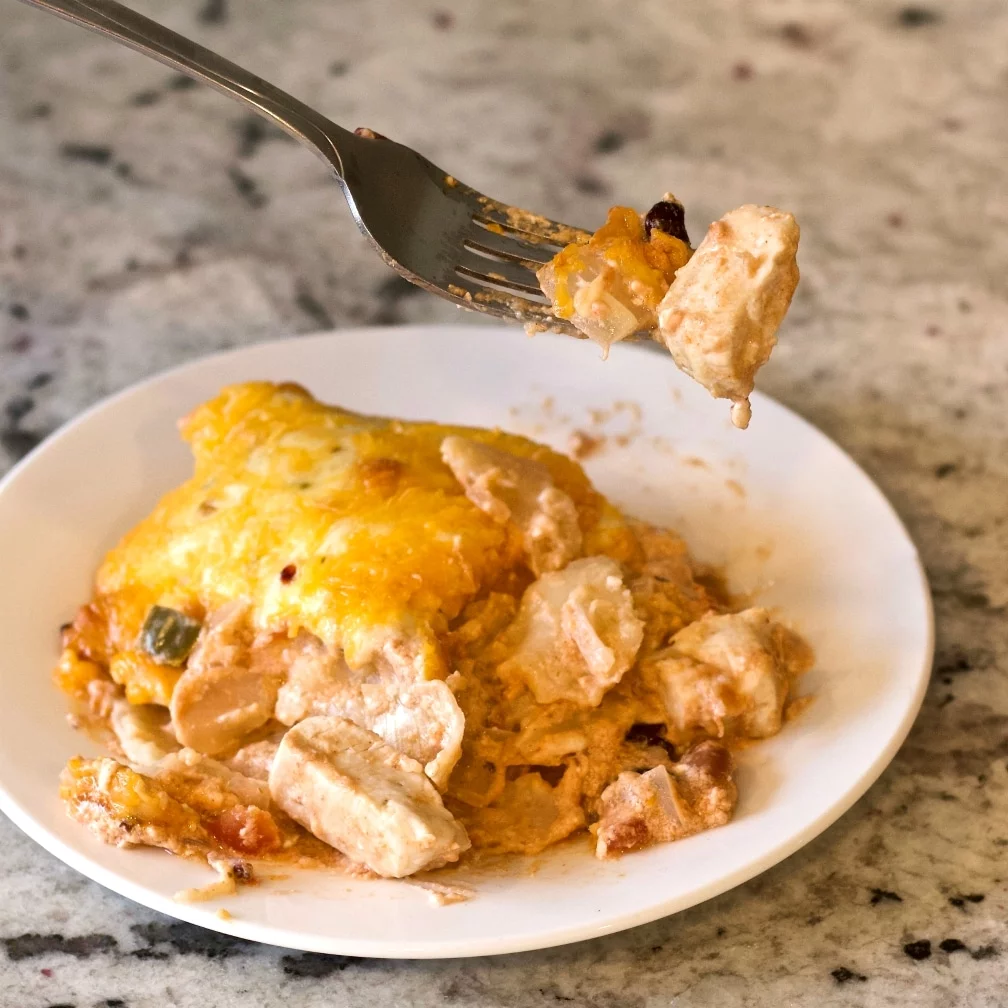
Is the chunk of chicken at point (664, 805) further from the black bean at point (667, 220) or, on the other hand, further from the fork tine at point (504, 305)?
the black bean at point (667, 220)

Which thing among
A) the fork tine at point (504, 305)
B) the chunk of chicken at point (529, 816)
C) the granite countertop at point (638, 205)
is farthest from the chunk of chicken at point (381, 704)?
the fork tine at point (504, 305)

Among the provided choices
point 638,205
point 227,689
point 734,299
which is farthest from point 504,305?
point 638,205

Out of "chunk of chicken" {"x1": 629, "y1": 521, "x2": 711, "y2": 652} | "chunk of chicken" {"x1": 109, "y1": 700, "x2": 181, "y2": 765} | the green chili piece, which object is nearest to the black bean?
"chunk of chicken" {"x1": 629, "y1": 521, "x2": 711, "y2": 652}

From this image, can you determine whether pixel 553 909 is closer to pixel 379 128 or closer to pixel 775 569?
pixel 775 569

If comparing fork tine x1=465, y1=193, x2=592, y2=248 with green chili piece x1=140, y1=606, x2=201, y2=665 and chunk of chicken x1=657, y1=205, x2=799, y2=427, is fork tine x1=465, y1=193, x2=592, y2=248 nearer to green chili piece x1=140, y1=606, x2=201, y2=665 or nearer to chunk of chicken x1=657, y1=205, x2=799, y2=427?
chunk of chicken x1=657, y1=205, x2=799, y2=427

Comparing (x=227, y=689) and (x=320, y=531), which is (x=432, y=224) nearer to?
(x=320, y=531)

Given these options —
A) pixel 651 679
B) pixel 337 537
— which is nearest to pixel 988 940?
pixel 651 679
